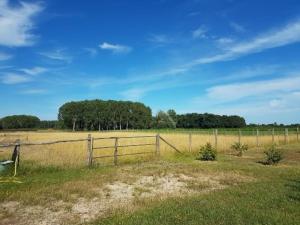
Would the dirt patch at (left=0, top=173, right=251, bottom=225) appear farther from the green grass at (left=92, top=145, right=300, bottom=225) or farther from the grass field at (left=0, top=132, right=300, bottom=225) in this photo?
the green grass at (left=92, top=145, right=300, bottom=225)

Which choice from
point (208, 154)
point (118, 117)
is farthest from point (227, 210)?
point (118, 117)

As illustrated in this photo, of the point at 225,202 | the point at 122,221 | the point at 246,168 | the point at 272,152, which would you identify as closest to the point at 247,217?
the point at 225,202

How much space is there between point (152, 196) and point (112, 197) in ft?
3.95

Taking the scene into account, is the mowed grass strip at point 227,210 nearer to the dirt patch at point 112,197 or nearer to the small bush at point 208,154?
the dirt patch at point 112,197

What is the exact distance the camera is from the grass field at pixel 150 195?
834 centimetres

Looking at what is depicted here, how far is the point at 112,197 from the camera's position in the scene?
35.6 feet

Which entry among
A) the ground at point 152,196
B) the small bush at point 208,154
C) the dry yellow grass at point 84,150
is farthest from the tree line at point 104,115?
the ground at point 152,196

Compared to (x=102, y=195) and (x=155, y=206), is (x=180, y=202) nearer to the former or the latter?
(x=155, y=206)

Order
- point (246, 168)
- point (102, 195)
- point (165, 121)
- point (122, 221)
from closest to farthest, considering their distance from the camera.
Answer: point (122, 221), point (102, 195), point (246, 168), point (165, 121)

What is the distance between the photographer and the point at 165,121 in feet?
465

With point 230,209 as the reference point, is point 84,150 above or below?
above

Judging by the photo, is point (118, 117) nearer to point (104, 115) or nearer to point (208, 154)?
point (104, 115)

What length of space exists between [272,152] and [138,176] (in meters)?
8.21

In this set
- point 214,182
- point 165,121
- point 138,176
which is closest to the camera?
point 214,182
